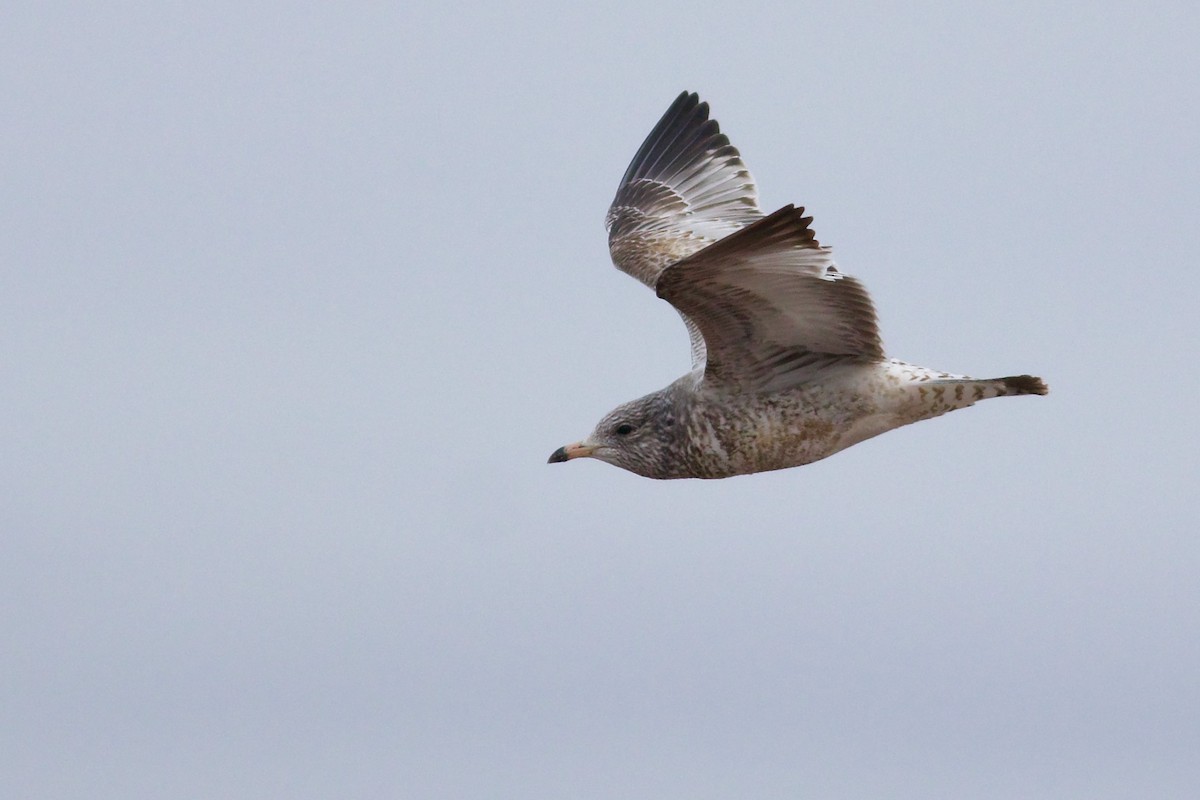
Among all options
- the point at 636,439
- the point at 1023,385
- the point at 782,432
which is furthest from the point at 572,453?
the point at 1023,385

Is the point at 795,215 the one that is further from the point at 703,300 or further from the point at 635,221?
the point at 635,221

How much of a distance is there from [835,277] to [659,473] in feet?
8.45

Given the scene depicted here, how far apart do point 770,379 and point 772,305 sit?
95 centimetres

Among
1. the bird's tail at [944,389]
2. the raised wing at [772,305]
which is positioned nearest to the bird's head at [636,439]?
the raised wing at [772,305]

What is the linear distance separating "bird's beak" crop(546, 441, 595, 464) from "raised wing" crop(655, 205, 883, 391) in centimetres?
136

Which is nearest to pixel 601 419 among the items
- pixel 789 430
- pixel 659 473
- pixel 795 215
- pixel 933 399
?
pixel 659 473

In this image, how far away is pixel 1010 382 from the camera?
1323 cm

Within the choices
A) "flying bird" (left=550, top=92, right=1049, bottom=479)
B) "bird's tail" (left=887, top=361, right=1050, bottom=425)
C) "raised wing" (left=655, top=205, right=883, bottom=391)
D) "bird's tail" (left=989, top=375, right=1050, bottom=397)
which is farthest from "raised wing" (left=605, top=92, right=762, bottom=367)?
"bird's tail" (left=989, top=375, right=1050, bottom=397)

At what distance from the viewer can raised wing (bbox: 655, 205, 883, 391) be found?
12.0 m

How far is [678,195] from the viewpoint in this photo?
18406 millimetres

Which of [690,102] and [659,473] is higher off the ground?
[690,102]

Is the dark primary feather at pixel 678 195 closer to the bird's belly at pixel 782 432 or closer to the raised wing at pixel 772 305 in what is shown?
the bird's belly at pixel 782 432

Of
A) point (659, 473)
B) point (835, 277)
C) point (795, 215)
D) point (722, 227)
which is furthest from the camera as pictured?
point (722, 227)

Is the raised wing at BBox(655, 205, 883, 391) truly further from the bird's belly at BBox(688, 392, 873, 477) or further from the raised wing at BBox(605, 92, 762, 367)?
the raised wing at BBox(605, 92, 762, 367)
